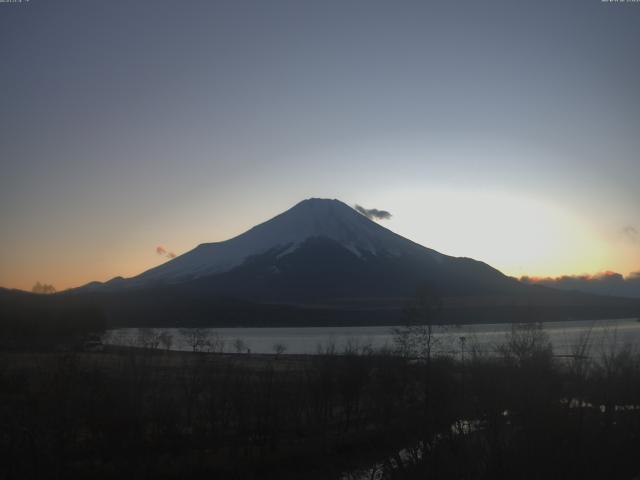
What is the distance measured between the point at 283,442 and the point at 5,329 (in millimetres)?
18926

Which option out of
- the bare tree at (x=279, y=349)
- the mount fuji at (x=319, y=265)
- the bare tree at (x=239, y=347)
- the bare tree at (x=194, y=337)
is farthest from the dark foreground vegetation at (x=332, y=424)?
the mount fuji at (x=319, y=265)

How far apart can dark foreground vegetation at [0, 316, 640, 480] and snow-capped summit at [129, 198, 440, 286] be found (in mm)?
125108

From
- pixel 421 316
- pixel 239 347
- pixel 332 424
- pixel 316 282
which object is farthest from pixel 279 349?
pixel 316 282

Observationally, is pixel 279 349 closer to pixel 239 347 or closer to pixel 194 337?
pixel 239 347

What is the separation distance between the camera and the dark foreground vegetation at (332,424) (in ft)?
44.5

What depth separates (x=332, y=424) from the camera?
858 inches

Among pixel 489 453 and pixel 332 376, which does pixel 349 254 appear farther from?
pixel 489 453

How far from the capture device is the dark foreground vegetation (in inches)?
534

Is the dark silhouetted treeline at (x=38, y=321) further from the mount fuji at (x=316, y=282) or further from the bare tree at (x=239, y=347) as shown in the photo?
the mount fuji at (x=316, y=282)

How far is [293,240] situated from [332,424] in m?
149

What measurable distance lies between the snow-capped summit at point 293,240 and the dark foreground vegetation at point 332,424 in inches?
4926

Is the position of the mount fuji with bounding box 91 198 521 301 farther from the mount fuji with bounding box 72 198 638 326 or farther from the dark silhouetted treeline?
the dark silhouetted treeline

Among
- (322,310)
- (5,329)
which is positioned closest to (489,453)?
(5,329)

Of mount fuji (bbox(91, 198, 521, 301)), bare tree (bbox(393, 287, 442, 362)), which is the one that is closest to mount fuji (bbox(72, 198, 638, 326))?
mount fuji (bbox(91, 198, 521, 301))
